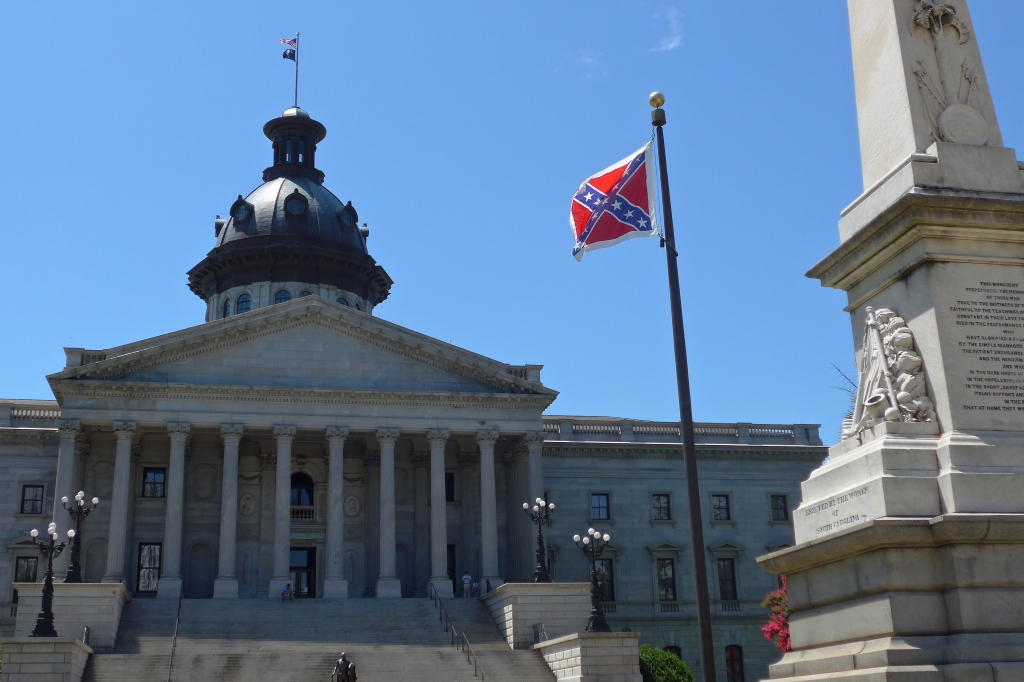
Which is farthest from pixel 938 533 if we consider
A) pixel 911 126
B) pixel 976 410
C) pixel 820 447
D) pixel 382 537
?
pixel 820 447

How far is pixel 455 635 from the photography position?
44.8 meters

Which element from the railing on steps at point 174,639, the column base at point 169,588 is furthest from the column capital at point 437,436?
the railing on steps at point 174,639

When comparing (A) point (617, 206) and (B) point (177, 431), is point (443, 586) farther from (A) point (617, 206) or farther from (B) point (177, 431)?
(A) point (617, 206)

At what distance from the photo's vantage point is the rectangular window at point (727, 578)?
6056 cm

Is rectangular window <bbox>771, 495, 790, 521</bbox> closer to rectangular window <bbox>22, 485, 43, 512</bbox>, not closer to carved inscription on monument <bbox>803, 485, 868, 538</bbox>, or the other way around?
rectangular window <bbox>22, 485, 43, 512</bbox>

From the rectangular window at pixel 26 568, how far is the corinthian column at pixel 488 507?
2042 centimetres

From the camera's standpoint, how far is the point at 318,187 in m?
73.6

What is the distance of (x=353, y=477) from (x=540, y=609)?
612 inches

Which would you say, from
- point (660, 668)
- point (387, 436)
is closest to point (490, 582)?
point (387, 436)

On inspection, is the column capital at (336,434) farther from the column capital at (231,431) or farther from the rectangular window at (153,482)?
the rectangular window at (153,482)

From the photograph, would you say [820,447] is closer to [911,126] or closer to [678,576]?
[678,576]

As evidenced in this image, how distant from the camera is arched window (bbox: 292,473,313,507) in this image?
56.0 meters

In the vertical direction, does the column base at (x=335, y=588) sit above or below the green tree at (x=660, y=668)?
above

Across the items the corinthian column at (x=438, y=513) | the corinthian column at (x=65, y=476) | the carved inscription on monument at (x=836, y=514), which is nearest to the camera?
the carved inscription on monument at (x=836, y=514)
